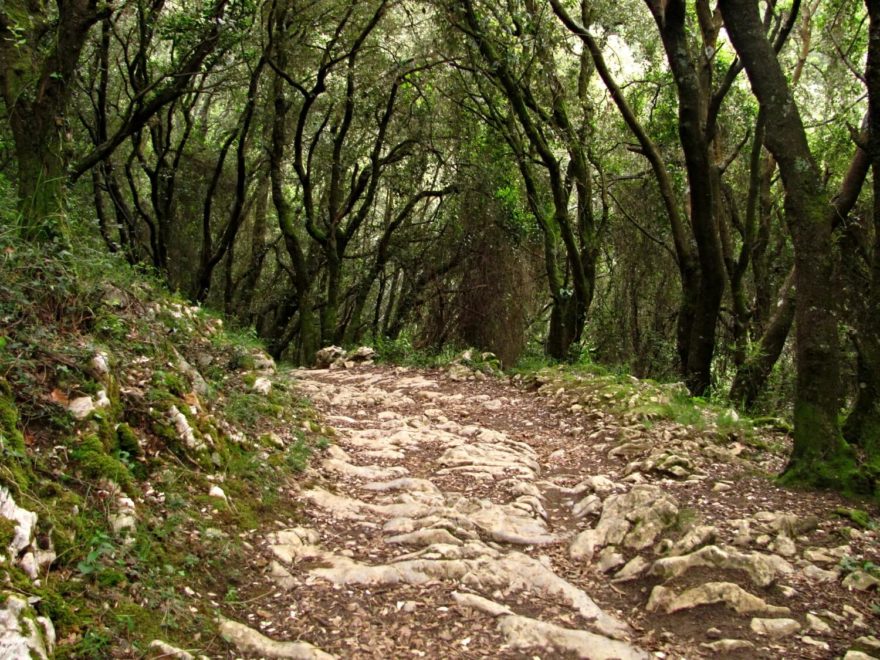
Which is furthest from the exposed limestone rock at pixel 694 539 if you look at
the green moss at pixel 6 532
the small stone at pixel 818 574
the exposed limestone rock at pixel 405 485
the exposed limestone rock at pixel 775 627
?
the green moss at pixel 6 532

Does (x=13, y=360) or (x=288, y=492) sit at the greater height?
(x=13, y=360)

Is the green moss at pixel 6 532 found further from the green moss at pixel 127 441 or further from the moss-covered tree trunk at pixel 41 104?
the moss-covered tree trunk at pixel 41 104

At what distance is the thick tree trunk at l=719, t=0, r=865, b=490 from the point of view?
461 centimetres

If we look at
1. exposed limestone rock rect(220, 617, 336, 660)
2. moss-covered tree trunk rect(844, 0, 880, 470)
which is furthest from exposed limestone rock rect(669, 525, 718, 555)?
exposed limestone rock rect(220, 617, 336, 660)

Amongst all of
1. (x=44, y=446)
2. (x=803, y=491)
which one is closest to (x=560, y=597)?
(x=803, y=491)

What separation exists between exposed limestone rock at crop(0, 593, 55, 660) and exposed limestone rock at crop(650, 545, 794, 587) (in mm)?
2893

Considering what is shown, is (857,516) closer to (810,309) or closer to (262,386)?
(810,309)

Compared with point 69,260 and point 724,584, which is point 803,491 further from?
point 69,260

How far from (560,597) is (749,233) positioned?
27.5 ft

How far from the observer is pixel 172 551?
301cm

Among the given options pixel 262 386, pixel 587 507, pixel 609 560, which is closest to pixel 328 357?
pixel 262 386

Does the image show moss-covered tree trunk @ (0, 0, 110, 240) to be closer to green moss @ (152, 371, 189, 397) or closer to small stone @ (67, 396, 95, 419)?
green moss @ (152, 371, 189, 397)

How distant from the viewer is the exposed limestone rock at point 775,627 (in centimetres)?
297

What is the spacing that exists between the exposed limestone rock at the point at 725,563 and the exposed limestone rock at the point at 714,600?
0.16 m
